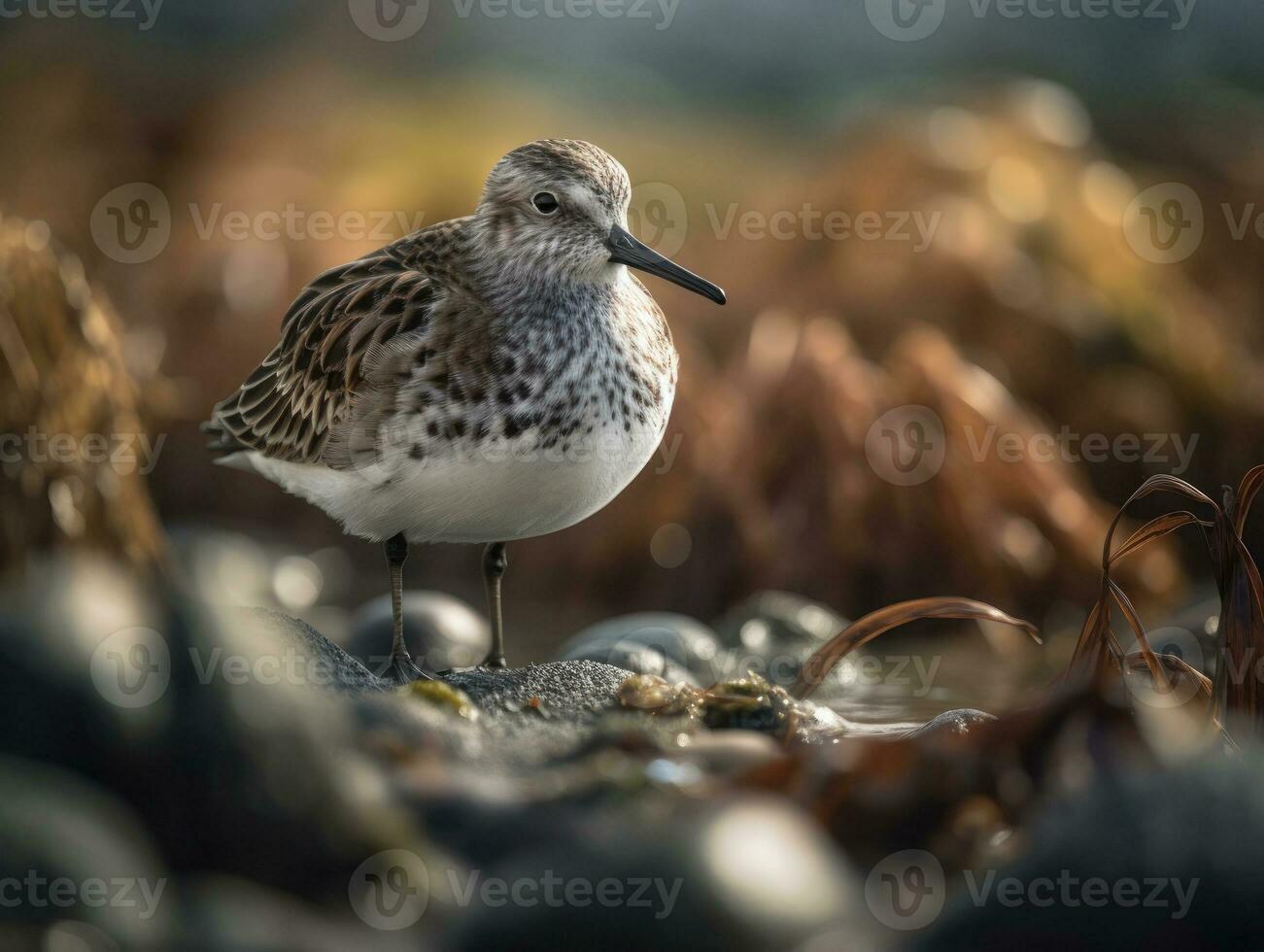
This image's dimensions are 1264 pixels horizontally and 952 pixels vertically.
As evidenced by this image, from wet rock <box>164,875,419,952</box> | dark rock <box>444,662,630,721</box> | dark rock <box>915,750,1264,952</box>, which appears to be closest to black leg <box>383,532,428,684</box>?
dark rock <box>444,662,630,721</box>

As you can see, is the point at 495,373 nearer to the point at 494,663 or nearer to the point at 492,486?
the point at 492,486

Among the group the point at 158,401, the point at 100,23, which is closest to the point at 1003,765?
the point at 158,401

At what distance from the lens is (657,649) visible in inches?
219

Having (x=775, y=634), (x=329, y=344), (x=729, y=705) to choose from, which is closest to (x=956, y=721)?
(x=729, y=705)

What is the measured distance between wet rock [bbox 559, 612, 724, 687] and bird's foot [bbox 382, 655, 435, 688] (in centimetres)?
66

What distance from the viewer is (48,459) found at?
361 cm

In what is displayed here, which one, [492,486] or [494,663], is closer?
[492,486]

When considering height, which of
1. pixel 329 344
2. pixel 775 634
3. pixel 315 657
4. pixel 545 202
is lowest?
pixel 775 634

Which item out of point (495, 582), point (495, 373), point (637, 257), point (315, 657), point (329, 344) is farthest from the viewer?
point (495, 582)

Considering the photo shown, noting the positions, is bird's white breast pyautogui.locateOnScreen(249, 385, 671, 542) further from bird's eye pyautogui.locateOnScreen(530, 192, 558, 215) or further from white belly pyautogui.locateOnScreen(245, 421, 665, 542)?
bird's eye pyautogui.locateOnScreen(530, 192, 558, 215)

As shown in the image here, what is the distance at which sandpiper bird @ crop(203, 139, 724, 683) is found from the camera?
4.39m

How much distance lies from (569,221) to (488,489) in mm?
1017

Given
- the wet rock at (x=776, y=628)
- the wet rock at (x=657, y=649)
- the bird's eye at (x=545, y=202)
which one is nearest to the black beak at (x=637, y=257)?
the bird's eye at (x=545, y=202)

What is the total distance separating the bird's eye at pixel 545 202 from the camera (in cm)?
471
